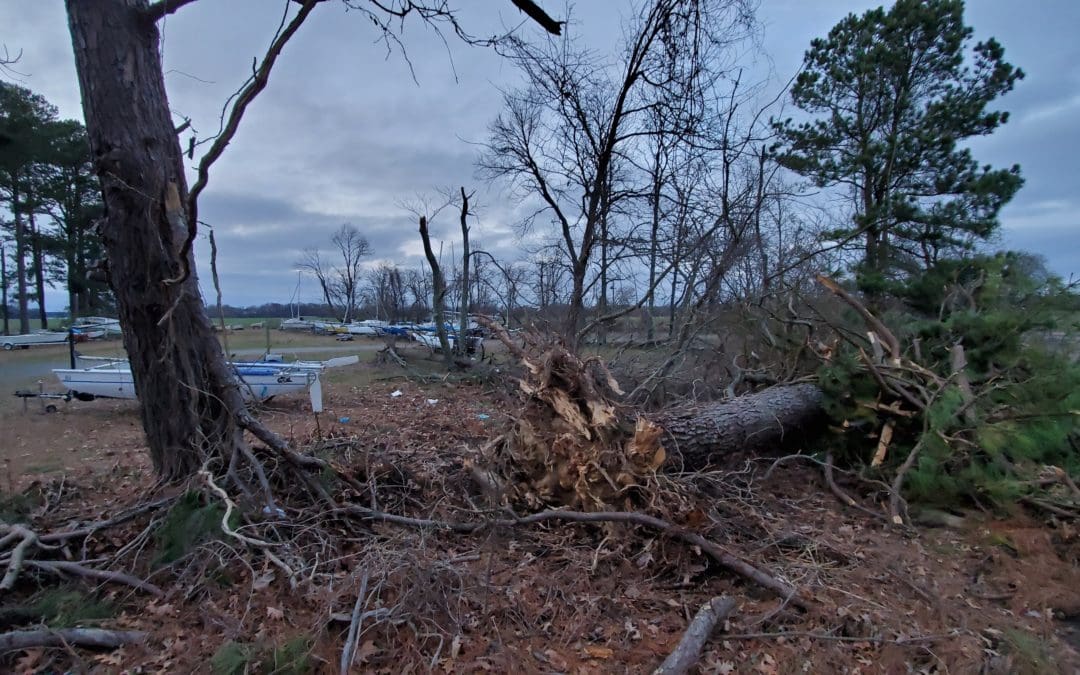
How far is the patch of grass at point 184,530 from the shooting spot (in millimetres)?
3137

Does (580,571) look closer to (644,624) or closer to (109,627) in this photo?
(644,624)

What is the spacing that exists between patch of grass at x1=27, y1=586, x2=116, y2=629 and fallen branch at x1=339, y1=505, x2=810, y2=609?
1.28 metres

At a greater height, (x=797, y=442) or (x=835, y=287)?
(x=835, y=287)

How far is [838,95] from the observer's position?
46.0ft

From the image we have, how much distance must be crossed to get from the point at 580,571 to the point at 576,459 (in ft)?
2.85

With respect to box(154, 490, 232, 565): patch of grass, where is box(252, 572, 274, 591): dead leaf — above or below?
below

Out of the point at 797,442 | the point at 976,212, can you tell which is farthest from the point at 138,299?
the point at 976,212

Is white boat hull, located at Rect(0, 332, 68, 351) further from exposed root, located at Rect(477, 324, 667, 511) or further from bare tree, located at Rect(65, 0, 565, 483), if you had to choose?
exposed root, located at Rect(477, 324, 667, 511)

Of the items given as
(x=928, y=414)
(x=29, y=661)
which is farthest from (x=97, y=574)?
(x=928, y=414)

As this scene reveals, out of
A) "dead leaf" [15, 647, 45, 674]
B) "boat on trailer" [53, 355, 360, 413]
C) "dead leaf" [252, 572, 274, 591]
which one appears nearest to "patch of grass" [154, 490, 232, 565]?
"dead leaf" [252, 572, 274, 591]

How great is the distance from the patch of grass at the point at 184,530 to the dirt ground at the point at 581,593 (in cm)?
7

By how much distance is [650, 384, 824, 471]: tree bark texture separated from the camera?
4.68 meters

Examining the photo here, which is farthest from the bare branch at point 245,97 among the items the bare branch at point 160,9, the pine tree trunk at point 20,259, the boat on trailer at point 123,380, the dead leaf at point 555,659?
the pine tree trunk at point 20,259

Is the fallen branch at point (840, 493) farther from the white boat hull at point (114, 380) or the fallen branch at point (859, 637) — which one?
the white boat hull at point (114, 380)
